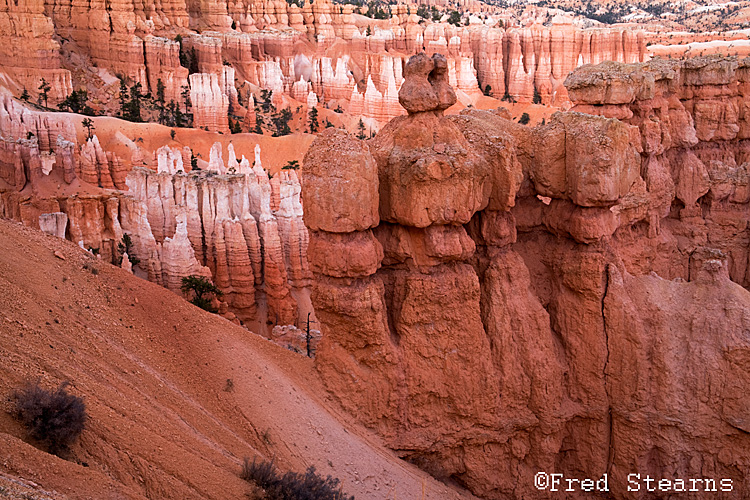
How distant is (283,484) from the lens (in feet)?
32.3

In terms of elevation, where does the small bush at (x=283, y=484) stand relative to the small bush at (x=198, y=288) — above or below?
above

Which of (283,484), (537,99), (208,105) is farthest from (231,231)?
(537,99)

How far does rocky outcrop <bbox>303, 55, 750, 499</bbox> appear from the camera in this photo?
1340cm

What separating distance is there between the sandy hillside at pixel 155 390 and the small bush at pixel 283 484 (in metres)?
0.24

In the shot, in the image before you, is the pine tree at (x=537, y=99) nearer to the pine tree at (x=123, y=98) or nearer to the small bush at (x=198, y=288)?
the pine tree at (x=123, y=98)

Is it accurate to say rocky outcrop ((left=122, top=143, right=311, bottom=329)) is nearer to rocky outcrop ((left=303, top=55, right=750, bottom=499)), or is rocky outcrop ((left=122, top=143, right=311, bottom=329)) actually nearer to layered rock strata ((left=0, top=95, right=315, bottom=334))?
layered rock strata ((left=0, top=95, right=315, bottom=334))

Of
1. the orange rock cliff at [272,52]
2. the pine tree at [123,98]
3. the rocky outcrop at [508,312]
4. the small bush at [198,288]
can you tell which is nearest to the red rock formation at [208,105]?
the orange rock cliff at [272,52]

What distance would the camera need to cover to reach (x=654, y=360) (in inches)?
576

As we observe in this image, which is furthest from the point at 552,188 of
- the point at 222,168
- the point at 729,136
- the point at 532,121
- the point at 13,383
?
the point at 532,121

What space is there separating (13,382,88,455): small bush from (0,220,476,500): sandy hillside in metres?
0.16

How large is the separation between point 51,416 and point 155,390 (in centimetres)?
346

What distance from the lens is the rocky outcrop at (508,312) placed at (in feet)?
44.0

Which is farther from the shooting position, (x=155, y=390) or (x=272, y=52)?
(x=272, y=52)

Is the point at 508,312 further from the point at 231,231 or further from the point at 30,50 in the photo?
the point at 30,50
